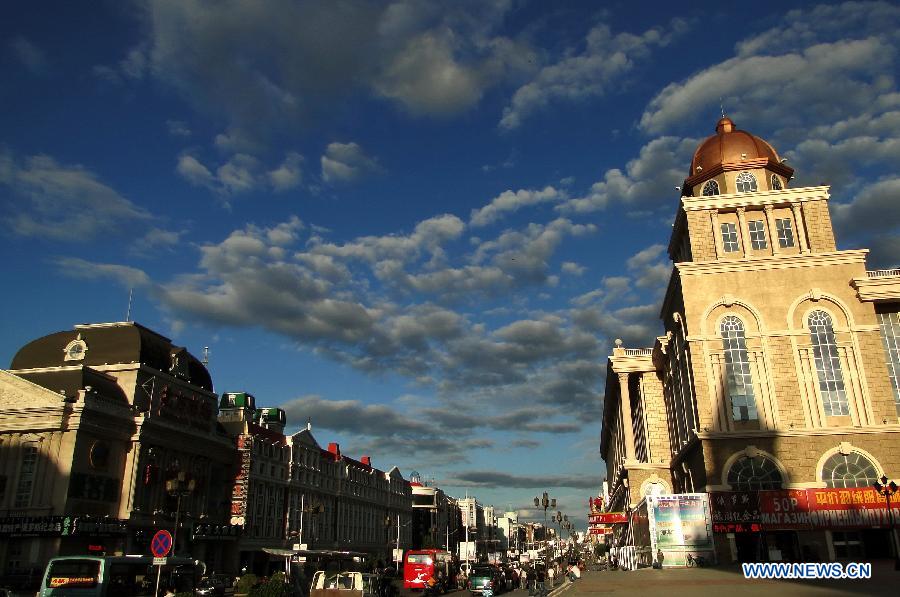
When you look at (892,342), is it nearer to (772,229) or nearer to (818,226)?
(818,226)

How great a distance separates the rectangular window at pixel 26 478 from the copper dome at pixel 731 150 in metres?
56.8

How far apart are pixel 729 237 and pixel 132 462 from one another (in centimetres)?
5025

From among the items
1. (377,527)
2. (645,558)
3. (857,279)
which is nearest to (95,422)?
(645,558)

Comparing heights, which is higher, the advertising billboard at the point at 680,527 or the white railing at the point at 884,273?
the white railing at the point at 884,273

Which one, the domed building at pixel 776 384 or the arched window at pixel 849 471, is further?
the arched window at pixel 849 471

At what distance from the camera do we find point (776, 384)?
45.7 m

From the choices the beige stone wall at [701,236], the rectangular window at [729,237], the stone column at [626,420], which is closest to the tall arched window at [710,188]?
the beige stone wall at [701,236]

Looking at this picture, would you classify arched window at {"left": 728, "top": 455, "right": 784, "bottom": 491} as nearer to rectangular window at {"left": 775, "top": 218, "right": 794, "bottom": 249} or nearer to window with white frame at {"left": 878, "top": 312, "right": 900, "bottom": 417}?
window with white frame at {"left": 878, "top": 312, "right": 900, "bottom": 417}

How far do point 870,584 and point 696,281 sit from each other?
25579 millimetres

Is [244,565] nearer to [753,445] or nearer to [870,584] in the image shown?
[753,445]

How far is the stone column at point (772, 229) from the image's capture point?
51.5 m

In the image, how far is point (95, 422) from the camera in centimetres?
5212

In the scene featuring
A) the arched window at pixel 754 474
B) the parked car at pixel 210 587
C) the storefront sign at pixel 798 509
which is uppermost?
the arched window at pixel 754 474

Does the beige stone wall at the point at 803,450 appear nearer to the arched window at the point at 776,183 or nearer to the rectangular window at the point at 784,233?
the rectangular window at the point at 784,233
